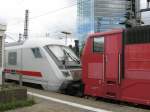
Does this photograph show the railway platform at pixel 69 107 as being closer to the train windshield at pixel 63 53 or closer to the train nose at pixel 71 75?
the train nose at pixel 71 75

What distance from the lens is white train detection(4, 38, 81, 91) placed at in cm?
1750

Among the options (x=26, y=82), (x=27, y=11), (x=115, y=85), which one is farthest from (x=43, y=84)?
(x=27, y=11)

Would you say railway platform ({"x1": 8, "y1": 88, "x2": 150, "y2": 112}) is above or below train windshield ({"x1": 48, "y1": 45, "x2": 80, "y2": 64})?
below

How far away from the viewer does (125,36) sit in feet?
44.5

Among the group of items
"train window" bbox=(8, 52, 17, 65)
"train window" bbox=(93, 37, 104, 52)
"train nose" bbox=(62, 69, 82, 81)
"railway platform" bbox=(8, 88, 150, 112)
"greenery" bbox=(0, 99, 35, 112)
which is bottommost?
"railway platform" bbox=(8, 88, 150, 112)

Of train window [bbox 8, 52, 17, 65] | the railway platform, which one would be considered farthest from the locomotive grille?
train window [bbox 8, 52, 17, 65]

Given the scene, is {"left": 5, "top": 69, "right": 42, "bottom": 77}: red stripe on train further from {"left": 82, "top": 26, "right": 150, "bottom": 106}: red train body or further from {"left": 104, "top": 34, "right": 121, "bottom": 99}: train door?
{"left": 104, "top": 34, "right": 121, "bottom": 99}: train door

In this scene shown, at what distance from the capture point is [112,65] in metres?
13.9

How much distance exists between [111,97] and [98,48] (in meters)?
2.02

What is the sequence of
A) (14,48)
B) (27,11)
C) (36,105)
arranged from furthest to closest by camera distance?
(27,11)
(14,48)
(36,105)

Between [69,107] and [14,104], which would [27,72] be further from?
[69,107]

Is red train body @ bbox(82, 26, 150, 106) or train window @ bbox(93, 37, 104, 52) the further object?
train window @ bbox(93, 37, 104, 52)

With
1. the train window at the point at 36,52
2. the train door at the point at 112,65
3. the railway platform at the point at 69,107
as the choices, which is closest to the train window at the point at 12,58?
the train window at the point at 36,52

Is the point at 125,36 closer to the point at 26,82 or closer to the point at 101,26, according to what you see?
the point at 26,82
